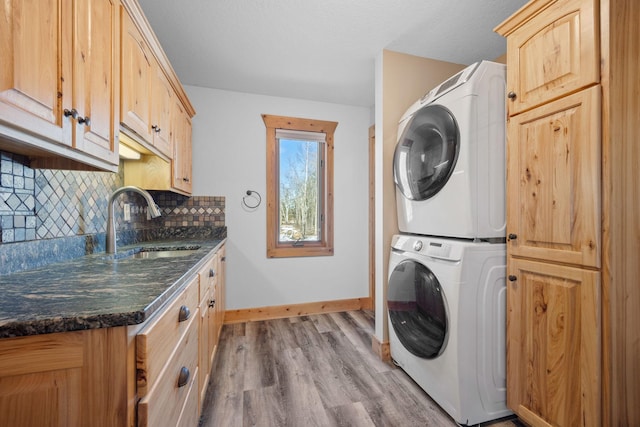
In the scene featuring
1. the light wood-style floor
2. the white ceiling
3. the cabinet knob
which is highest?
the white ceiling

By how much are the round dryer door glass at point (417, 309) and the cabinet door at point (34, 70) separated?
5.57 ft

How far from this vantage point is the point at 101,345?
59 cm

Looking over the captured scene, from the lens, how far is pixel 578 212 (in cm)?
106

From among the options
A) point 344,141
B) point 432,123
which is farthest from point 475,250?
point 344,141

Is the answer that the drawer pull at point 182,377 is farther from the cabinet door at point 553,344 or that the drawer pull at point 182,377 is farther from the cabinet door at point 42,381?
the cabinet door at point 553,344

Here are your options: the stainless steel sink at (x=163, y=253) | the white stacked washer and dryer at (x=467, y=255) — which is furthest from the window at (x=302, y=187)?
the white stacked washer and dryer at (x=467, y=255)

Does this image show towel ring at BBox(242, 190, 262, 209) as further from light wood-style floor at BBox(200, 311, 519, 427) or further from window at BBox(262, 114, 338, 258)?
light wood-style floor at BBox(200, 311, 519, 427)

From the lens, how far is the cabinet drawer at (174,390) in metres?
0.67

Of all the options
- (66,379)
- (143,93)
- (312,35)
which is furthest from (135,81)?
(66,379)

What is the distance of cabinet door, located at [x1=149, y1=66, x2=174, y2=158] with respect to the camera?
1599 millimetres

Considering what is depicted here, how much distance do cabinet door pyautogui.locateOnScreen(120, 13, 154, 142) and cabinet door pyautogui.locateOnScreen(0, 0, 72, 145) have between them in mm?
388

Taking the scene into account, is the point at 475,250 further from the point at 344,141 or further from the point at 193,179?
the point at 193,179

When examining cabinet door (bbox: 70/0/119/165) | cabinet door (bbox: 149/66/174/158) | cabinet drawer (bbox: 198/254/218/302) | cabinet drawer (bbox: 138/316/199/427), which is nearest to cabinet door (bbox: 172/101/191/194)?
cabinet door (bbox: 149/66/174/158)

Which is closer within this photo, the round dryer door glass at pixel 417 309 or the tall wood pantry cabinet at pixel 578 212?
the tall wood pantry cabinet at pixel 578 212
